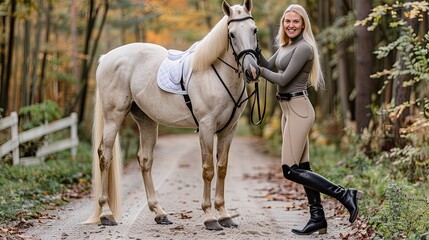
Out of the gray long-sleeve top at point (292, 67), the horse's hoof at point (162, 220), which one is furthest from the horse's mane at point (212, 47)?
the horse's hoof at point (162, 220)

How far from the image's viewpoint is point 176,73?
6492 millimetres

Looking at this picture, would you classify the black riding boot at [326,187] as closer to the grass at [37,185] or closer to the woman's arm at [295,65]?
the woman's arm at [295,65]

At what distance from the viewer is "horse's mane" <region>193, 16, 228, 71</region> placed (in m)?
6.08

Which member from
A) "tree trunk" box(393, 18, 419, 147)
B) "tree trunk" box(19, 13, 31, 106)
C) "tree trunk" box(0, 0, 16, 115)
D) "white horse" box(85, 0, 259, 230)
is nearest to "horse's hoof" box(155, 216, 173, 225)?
"white horse" box(85, 0, 259, 230)

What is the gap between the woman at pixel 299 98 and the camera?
5734 mm

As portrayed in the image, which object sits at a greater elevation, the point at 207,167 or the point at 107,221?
the point at 207,167

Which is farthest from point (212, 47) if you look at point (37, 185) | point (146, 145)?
point (37, 185)

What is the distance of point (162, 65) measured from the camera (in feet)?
22.0

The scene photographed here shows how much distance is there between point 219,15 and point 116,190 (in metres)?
20.9

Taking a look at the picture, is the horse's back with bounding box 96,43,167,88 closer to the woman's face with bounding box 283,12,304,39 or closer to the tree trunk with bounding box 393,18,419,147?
the woman's face with bounding box 283,12,304,39

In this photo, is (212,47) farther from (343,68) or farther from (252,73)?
(343,68)

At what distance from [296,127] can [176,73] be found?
1.46 metres

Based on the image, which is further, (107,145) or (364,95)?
(364,95)

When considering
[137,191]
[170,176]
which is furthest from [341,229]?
[170,176]
